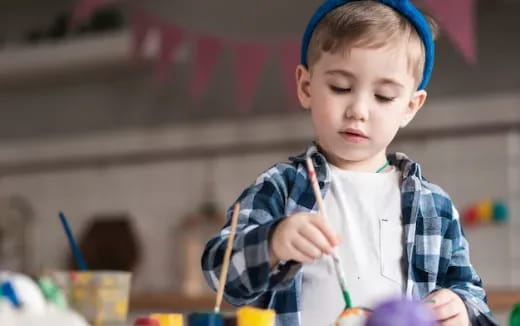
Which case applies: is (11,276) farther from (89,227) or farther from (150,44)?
(89,227)

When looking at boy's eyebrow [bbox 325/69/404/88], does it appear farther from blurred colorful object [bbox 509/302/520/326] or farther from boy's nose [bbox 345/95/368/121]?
blurred colorful object [bbox 509/302/520/326]

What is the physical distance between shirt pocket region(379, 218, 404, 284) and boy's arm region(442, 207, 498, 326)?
0.19ft

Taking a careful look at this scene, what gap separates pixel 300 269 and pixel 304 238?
10cm

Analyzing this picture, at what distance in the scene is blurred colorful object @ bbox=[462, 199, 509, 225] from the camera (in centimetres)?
265

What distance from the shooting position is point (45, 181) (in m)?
3.57

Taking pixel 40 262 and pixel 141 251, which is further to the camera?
pixel 40 262

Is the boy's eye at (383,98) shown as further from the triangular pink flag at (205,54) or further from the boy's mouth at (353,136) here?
the triangular pink flag at (205,54)

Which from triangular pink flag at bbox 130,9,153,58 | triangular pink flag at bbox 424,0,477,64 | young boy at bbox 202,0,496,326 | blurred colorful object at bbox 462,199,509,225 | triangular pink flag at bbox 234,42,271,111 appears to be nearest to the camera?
young boy at bbox 202,0,496,326

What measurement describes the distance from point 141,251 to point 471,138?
54.2 inches

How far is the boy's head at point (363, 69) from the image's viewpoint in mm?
767

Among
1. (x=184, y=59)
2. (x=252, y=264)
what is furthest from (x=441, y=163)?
(x=252, y=264)

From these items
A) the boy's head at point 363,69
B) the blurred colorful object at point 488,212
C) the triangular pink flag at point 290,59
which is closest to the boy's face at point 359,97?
the boy's head at point 363,69

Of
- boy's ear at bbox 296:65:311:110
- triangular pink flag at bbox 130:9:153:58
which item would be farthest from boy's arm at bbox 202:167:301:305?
triangular pink flag at bbox 130:9:153:58

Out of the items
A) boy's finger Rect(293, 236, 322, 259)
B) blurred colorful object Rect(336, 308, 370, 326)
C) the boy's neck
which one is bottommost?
blurred colorful object Rect(336, 308, 370, 326)
